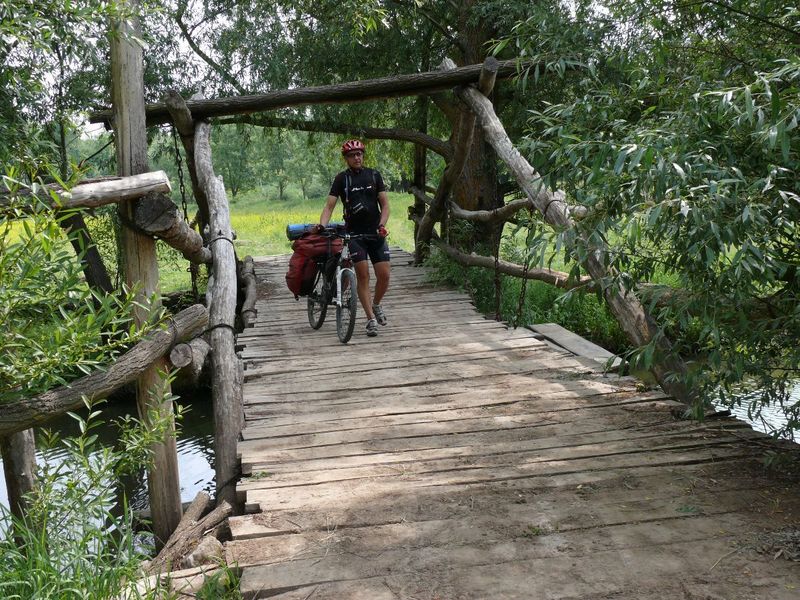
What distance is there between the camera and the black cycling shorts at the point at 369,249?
7027 millimetres

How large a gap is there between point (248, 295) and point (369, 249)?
317 centimetres

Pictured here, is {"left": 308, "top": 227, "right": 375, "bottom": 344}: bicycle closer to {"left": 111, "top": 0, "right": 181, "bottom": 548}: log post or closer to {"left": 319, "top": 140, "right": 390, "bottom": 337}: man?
{"left": 319, "top": 140, "right": 390, "bottom": 337}: man

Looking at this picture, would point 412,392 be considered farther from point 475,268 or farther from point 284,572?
point 475,268

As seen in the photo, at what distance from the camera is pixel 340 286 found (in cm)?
691

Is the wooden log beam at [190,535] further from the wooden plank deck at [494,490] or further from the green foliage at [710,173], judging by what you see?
the green foliage at [710,173]

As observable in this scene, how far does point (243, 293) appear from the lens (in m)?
10.9

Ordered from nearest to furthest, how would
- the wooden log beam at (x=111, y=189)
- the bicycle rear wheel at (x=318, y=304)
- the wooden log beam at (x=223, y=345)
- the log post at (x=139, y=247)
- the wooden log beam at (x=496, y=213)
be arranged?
the wooden log beam at (x=111, y=189) < the wooden log beam at (x=223, y=345) < the log post at (x=139, y=247) < the bicycle rear wheel at (x=318, y=304) < the wooden log beam at (x=496, y=213)

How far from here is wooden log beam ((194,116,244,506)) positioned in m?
4.57

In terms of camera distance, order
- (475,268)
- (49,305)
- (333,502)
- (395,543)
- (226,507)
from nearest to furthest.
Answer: (49,305), (395,543), (333,502), (226,507), (475,268)

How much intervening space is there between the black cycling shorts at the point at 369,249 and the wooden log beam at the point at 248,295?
72.8 inches

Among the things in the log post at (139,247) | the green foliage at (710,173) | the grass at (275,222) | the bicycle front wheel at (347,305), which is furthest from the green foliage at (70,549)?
the grass at (275,222)

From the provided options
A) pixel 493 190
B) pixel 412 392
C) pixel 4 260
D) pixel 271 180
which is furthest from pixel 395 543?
pixel 271 180

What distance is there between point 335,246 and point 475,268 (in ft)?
12.8

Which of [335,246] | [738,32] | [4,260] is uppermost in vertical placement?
[738,32]
